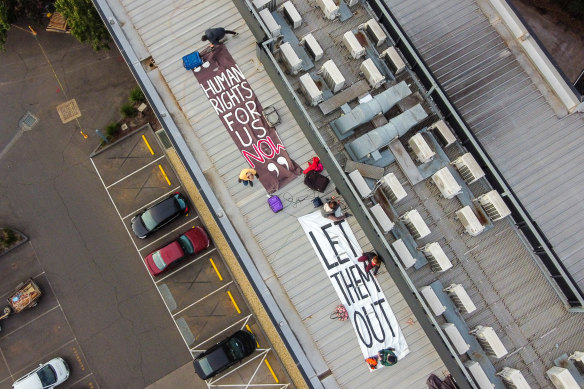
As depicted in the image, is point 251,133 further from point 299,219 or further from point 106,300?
point 106,300

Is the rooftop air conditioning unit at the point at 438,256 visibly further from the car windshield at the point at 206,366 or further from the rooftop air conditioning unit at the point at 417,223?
the car windshield at the point at 206,366

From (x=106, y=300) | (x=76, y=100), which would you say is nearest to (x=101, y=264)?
(x=106, y=300)

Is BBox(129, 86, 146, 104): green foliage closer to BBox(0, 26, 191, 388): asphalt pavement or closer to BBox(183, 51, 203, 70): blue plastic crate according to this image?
BBox(0, 26, 191, 388): asphalt pavement

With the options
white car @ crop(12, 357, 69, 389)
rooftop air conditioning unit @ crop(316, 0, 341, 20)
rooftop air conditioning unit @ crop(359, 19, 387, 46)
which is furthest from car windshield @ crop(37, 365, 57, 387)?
rooftop air conditioning unit @ crop(359, 19, 387, 46)

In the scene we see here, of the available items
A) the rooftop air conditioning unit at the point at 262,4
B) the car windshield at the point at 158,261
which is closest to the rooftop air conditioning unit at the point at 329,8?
the rooftop air conditioning unit at the point at 262,4

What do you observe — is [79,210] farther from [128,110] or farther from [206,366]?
[206,366]

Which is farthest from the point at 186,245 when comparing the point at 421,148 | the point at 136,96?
the point at 421,148

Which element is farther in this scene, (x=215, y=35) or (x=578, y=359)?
(x=215, y=35)
